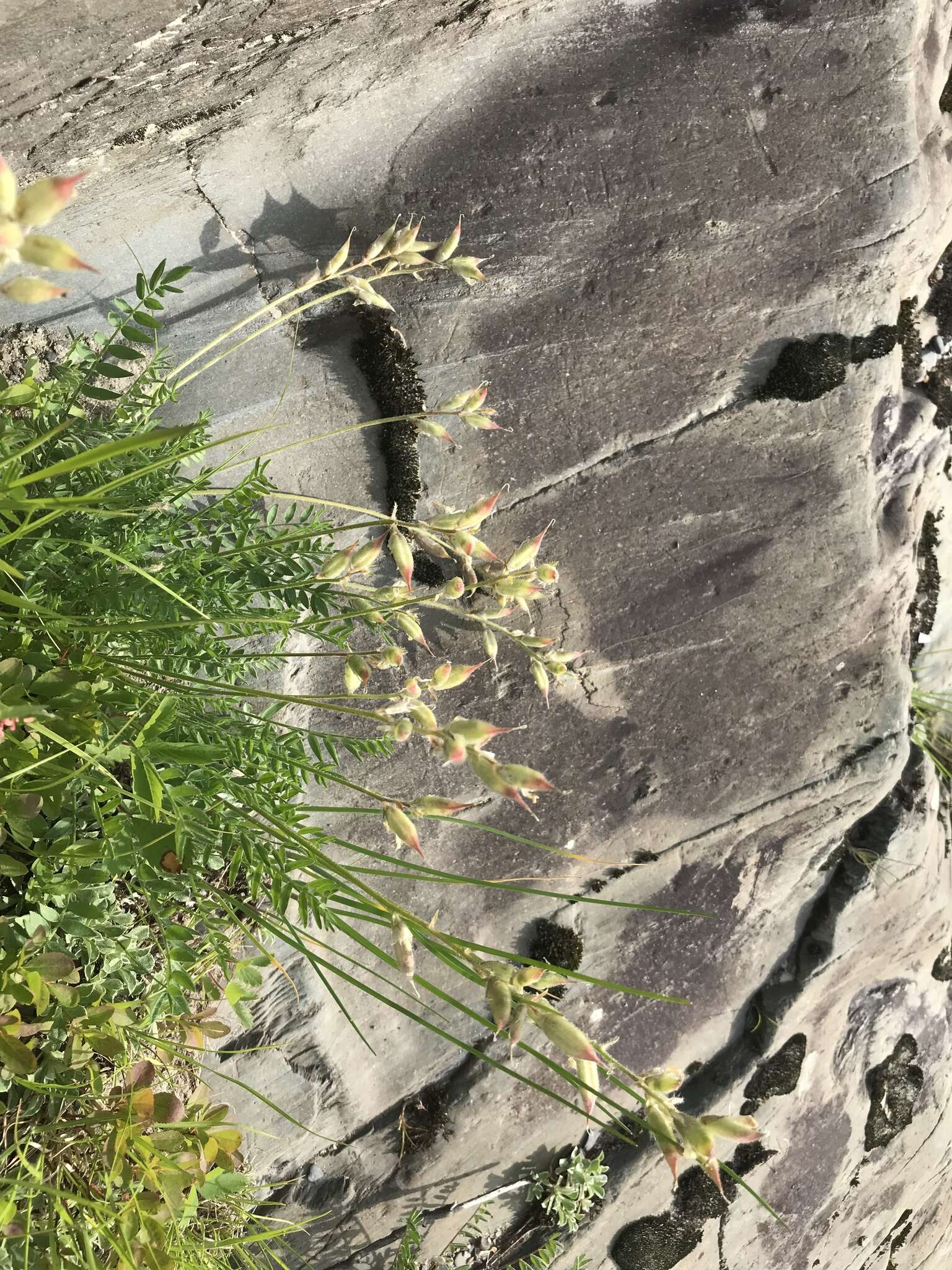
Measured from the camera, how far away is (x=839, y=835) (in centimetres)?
424

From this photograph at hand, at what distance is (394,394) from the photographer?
3.56 m

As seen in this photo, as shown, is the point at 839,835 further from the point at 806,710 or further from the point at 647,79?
the point at 647,79

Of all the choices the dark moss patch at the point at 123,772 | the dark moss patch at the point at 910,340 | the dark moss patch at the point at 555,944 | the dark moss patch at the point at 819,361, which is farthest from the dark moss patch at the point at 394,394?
the dark moss patch at the point at 910,340

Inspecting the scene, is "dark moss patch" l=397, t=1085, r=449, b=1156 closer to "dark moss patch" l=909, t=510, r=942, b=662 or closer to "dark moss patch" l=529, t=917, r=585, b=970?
"dark moss patch" l=529, t=917, r=585, b=970

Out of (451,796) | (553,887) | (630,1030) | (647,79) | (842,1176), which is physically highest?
(647,79)

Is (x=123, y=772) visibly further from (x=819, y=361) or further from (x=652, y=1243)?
(x=652, y=1243)

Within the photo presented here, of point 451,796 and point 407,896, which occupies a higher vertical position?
point 451,796

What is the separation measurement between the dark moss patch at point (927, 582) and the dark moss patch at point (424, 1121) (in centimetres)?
319

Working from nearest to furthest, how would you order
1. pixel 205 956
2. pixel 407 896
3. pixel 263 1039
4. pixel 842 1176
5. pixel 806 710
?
pixel 205 956 → pixel 263 1039 → pixel 407 896 → pixel 806 710 → pixel 842 1176

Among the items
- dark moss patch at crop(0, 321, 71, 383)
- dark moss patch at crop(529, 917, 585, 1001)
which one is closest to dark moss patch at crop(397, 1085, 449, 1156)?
dark moss patch at crop(529, 917, 585, 1001)

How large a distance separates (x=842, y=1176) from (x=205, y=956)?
12.8 ft

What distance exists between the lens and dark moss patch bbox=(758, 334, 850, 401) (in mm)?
3758

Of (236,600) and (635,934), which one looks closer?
(236,600)

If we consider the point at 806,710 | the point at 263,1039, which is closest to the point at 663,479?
the point at 806,710
